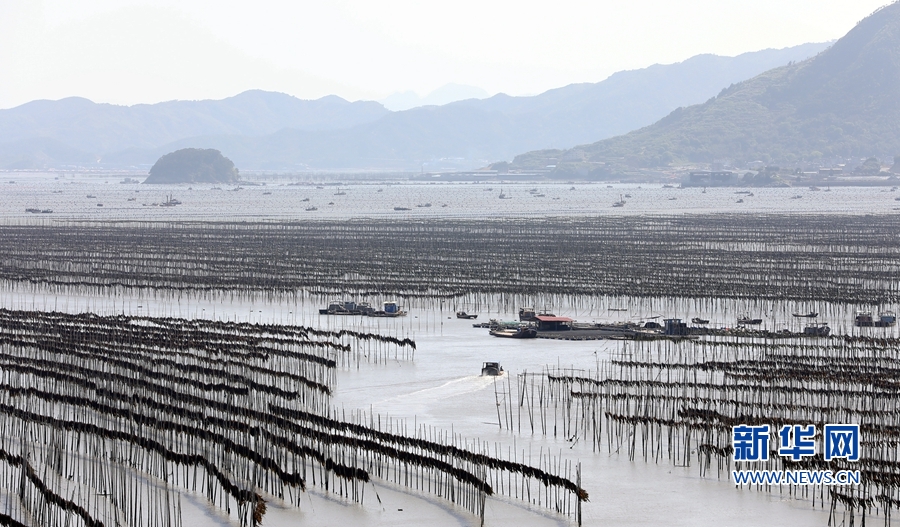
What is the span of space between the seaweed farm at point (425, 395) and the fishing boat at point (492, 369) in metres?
0.38

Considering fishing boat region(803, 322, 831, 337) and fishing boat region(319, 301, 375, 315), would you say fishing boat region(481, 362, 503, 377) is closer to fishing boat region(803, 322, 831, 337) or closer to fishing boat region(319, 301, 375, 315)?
fishing boat region(803, 322, 831, 337)

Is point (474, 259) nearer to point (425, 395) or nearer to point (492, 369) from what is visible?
point (492, 369)

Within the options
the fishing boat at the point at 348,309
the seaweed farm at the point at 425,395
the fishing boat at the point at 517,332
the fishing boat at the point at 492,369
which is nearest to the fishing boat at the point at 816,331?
the seaweed farm at the point at 425,395

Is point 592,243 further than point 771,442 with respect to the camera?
Answer: Yes

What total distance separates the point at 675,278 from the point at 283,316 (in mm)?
20203

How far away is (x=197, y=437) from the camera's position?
2417 centimetres

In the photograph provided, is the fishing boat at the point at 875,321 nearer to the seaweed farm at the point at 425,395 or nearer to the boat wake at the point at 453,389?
the seaweed farm at the point at 425,395

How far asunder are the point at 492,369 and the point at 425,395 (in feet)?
10.2

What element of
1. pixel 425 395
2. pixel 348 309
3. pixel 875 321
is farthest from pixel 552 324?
pixel 875 321

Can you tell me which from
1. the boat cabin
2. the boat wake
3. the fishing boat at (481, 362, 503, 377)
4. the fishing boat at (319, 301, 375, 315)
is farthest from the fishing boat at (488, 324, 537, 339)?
the boat wake

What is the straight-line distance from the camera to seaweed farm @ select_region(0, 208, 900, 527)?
20.9m

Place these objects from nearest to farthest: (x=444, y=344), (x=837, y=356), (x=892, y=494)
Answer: (x=892, y=494) → (x=837, y=356) → (x=444, y=344)

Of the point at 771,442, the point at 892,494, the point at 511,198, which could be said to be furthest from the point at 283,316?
the point at 511,198

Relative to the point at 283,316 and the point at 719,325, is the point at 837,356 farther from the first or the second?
the point at 283,316
